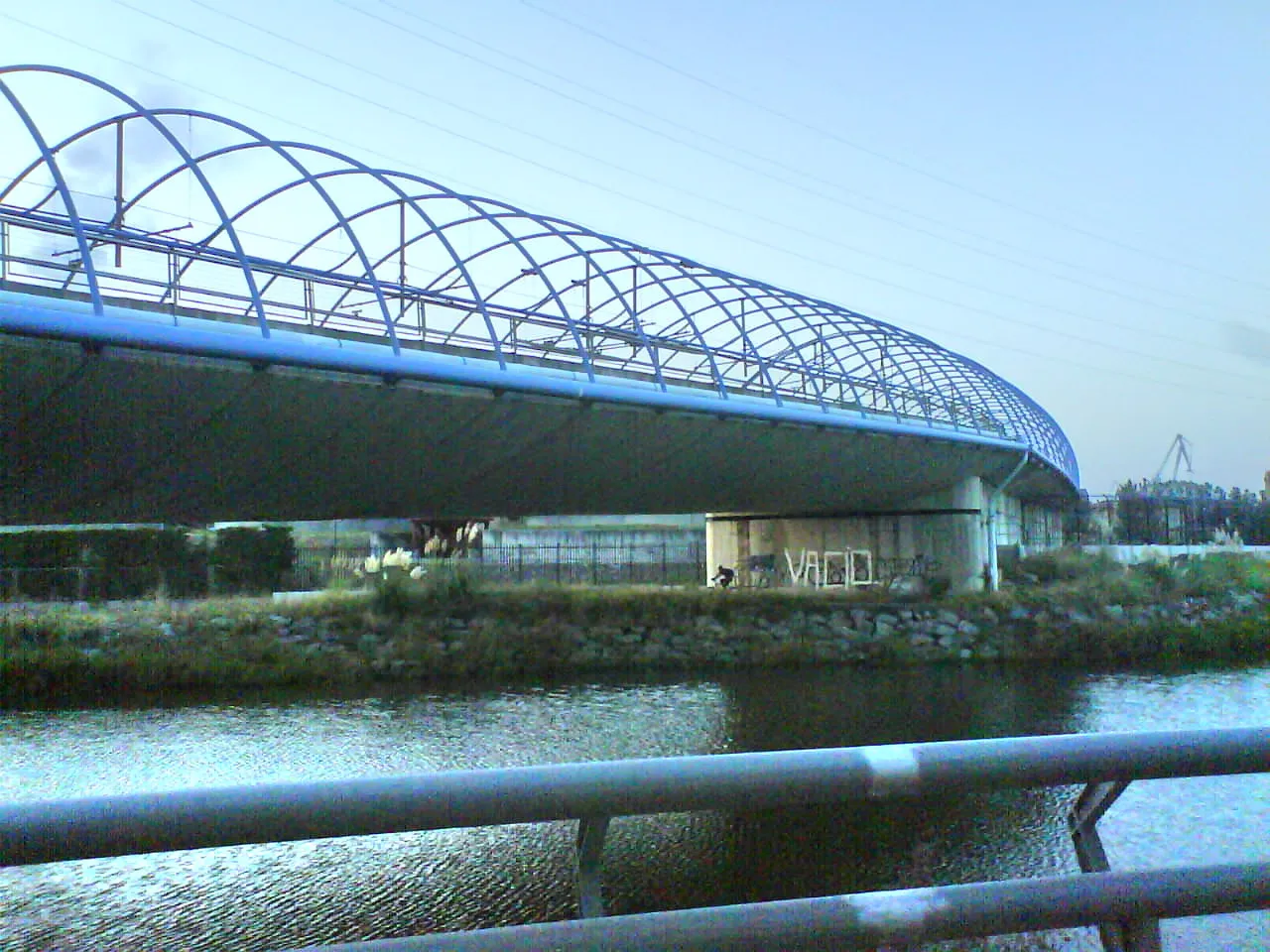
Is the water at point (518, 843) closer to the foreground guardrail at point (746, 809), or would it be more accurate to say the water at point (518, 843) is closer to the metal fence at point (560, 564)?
the foreground guardrail at point (746, 809)

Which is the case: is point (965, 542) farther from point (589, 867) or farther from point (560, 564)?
point (589, 867)

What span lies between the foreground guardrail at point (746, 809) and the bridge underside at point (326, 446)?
30.2 feet

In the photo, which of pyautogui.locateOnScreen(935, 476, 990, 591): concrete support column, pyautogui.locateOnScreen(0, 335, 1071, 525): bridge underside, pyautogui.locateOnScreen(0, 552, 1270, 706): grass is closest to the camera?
pyautogui.locateOnScreen(0, 335, 1071, 525): bridge underside

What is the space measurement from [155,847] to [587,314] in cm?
1895

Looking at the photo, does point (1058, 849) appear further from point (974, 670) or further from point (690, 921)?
point (974, 670)

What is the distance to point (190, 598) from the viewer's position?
23750 millimetres

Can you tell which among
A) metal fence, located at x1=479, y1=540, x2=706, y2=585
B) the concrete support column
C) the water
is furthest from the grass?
metal fence, located at x1=479, y1=540, x2=706, y2=585

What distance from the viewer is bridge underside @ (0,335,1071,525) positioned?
1141cm

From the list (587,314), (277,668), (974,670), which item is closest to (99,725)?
(277,668)

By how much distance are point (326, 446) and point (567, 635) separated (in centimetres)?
976

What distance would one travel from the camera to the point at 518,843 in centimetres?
915

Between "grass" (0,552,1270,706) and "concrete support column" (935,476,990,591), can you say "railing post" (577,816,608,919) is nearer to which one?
"grass" (0,552,1270,706)

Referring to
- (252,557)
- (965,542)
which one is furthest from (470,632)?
(965,542)

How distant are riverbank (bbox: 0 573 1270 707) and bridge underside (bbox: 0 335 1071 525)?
2.73 meters
